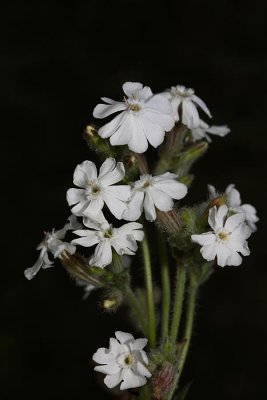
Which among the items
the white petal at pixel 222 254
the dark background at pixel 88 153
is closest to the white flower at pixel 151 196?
the white petal at pixel 222 254

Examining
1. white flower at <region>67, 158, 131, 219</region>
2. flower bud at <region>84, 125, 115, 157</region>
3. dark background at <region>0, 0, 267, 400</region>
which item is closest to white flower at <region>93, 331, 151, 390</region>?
white flower at <region>67, 158, 131, 219</region>

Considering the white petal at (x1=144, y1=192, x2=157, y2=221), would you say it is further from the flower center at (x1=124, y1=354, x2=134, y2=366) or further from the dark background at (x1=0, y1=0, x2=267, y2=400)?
the dark background at (x1=0, y1=0, x2=267, y2=400)

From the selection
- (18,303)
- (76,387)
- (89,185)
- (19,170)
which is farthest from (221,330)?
(89,185)

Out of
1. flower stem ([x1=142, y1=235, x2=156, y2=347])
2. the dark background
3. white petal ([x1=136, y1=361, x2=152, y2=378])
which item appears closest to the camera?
white petal ([x1=136, y1=361, x2=152, y2=378])

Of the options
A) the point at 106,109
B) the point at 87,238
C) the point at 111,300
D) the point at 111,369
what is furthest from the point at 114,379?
the point at 106,109

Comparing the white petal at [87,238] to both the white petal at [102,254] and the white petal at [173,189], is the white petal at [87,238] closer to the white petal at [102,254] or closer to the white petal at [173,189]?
the white petal at [102,254]

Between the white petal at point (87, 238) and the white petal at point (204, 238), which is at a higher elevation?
the white petal at point (87, 238)
